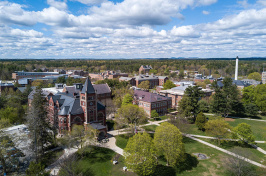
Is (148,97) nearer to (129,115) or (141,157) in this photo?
(129,115)

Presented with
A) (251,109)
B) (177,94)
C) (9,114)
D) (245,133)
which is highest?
(177,94)

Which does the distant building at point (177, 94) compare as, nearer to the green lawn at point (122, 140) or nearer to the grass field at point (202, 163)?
the grass field at point (202, 163)

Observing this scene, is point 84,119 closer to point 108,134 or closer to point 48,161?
point 108,134

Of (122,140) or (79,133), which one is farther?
(122,140)

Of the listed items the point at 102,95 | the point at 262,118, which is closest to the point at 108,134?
the point at 102,95

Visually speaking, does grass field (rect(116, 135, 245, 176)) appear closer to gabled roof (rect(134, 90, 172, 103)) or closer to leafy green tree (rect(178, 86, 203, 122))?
leafy green tree (rect(178, 86, 203, 122))

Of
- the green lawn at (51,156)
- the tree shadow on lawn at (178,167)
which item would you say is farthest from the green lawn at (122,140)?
the green lawn at (51,156)

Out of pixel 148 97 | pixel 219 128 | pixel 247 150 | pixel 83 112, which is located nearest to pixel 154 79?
pixel 148 97
